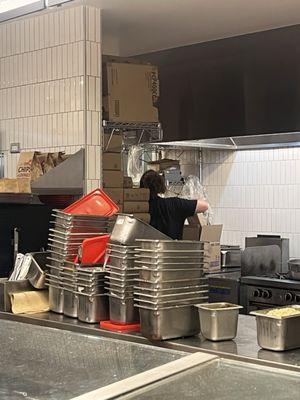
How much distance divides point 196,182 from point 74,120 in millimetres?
2416

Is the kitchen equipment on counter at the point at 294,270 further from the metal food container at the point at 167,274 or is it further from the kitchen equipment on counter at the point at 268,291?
the metal food container at the point at 167,274

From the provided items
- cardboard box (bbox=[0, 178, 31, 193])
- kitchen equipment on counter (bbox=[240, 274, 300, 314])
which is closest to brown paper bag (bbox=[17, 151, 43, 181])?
cardboard box (bbox=[0, 178, 31, 193])

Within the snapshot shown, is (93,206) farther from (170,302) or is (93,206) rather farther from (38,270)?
(170,302)

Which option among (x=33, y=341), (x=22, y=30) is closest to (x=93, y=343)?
(x=33, y=341)

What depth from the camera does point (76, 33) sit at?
430 centimetres

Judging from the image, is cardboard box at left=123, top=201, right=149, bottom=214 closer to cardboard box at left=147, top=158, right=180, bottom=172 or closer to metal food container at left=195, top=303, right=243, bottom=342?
cardboard box at left=147, top=158, right=180, bottom=172

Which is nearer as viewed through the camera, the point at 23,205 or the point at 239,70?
the point at 23,205

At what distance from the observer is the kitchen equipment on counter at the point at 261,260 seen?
17.5 feet

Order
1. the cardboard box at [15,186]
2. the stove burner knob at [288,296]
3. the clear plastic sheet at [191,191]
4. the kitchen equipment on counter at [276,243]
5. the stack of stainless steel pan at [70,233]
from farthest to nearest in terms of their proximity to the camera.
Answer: the clear plastic sheet at [191,191] → the kitchen equipment on counter at [276,243] → the stove burner knob at [288,296] → the cardboard box at [15,186] → the stack of stainless steel pan at [70,233]

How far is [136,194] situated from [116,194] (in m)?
0.16

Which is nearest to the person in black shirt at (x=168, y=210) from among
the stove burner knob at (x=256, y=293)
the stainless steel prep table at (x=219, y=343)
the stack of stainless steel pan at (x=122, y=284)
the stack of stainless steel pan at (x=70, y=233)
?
the stove burner knob at (x=256, y=293)

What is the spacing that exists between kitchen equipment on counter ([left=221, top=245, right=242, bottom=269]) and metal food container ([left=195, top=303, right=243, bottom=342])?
3.24m

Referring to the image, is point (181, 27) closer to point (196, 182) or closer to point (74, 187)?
point (74, 187)

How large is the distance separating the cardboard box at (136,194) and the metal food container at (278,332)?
227cm
